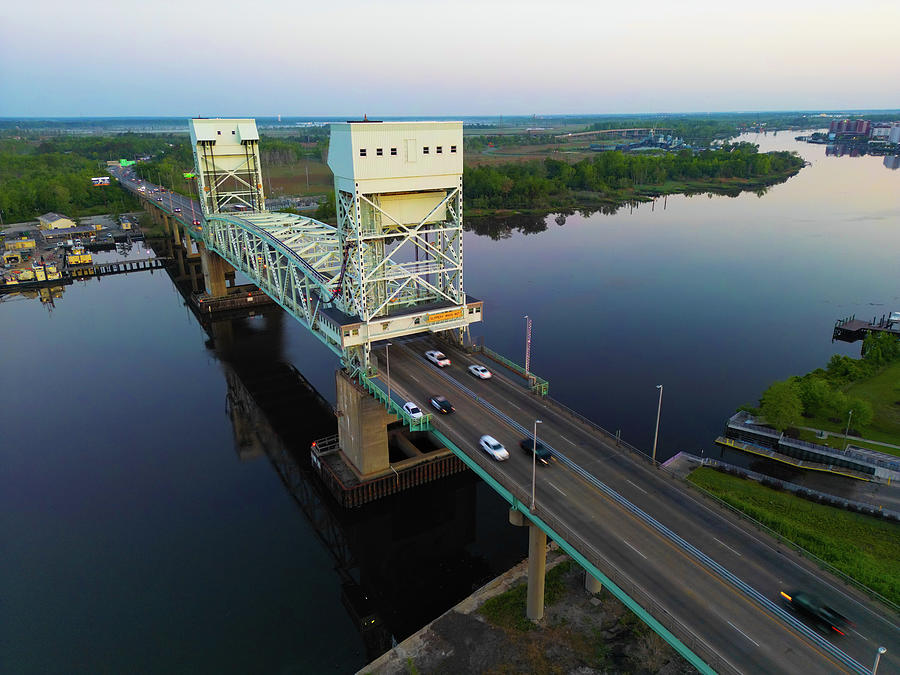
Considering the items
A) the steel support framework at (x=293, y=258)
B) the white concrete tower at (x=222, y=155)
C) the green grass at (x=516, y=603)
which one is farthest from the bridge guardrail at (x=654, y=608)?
the white concrete tower at (x=222, y=155)

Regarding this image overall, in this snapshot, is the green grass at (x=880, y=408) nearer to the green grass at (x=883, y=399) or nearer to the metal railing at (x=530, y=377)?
the green grass at (x=883, y=399)

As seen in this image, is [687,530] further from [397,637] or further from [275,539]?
[275,539]

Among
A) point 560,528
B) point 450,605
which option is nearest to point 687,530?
point 560,528

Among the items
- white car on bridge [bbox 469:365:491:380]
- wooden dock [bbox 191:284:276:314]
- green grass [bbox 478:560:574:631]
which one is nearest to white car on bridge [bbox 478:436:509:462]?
green grass [bbox 478:560:574:631]

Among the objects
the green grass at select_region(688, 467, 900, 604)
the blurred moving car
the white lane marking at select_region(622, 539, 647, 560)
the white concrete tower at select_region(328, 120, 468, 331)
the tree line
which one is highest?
the white concrete tower at select_region(328, 120, 468, 331)

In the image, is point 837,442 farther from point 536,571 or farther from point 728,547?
point 536,571

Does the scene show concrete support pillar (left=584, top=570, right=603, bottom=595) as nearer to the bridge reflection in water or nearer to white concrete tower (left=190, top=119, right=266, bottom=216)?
the bridge reflection in water
